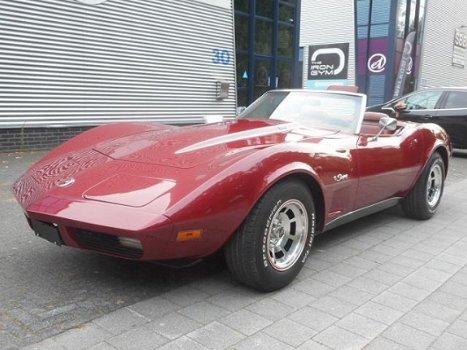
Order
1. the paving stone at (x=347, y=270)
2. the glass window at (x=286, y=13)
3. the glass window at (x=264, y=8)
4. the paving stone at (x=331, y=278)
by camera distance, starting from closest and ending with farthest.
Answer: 1. the paving stone at (x=331, y=278)
2. the paving stone at (x=347, y=270)
3. the glass window at (x=264, y=8)
4. the glass window at (x=286, y=13)

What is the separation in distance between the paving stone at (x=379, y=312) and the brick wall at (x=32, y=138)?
7173mm

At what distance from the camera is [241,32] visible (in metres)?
14.3

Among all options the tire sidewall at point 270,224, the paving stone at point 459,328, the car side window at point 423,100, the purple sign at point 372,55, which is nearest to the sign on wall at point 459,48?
the purple sign at point 372,55

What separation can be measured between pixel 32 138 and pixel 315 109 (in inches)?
242

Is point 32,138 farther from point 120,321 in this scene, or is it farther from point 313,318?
point 313,318

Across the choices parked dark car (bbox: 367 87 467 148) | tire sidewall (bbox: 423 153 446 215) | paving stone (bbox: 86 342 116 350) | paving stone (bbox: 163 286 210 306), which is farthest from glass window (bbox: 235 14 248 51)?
paving stone (bbox: 86 342 116 350)

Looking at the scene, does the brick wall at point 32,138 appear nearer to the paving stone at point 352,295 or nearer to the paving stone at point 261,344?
the paving stone at point 352,295

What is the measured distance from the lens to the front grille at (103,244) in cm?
277

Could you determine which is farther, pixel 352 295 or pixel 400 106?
pixel 400 106

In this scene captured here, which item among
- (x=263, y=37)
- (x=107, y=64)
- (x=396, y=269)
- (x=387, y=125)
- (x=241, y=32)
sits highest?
(x=241, y=32)

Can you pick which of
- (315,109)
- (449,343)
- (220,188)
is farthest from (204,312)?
(315,109)

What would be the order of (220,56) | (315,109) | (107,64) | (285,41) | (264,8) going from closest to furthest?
(315,109)
(107,64)
(220,56)
(264,8)
(285,41)

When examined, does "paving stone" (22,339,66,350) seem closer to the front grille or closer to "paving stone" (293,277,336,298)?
the front grille

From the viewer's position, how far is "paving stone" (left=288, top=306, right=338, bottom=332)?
2842 millimetres
